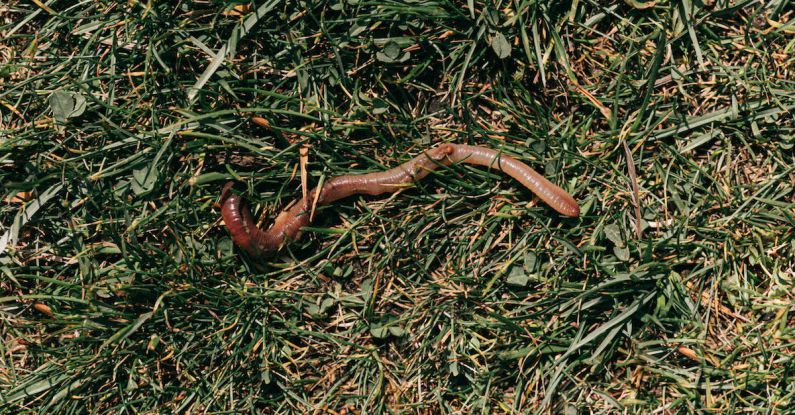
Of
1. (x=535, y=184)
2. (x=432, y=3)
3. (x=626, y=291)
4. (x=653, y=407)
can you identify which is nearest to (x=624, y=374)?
(x=653, y=407)

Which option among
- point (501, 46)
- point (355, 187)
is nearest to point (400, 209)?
point (355, 187)

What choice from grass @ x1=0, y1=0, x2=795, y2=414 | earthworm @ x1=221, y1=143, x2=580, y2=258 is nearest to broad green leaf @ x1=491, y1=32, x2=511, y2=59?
grass @ x1=0, y1=0, x2=795, y2=414

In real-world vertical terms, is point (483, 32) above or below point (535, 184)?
above

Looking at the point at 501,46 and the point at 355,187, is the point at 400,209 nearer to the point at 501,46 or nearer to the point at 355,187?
the point at 355,187

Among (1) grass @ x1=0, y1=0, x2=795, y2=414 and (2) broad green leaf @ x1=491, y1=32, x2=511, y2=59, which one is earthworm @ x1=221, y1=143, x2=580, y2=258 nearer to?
(1) grass @ x1=0, y1=0, x2=795, y2=414

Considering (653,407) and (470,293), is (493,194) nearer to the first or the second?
(470,293)

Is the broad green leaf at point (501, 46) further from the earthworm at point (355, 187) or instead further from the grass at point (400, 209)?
the earthworm at point (355, 187)
